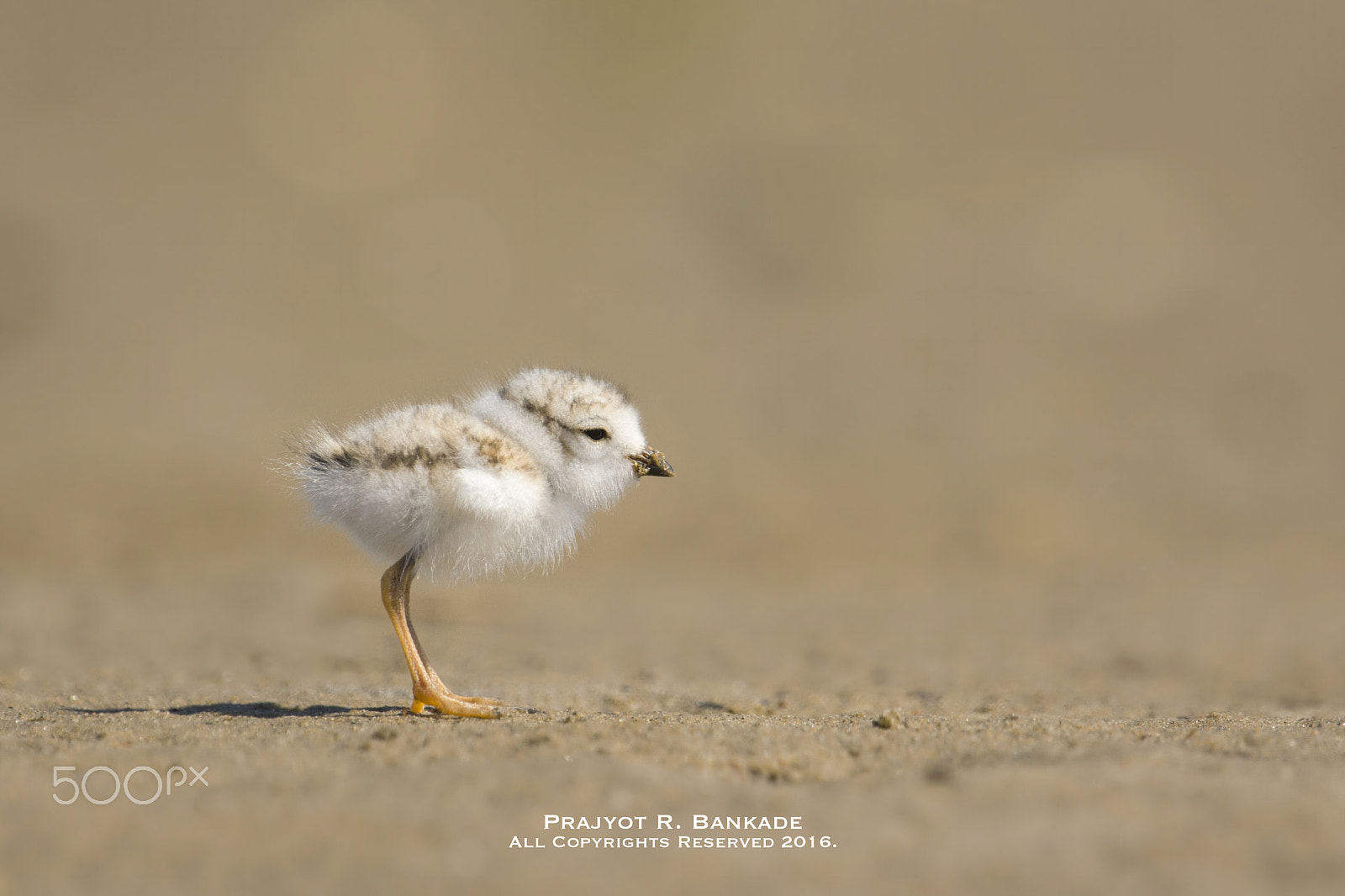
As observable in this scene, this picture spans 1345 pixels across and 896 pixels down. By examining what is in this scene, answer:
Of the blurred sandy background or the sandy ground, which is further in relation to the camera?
the blurred sandy background

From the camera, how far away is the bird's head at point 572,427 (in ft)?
15.3

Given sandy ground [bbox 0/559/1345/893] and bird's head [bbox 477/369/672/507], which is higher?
bird's head [bbox 477/369/672/507]

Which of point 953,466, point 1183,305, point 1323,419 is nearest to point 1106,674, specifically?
point 953,466

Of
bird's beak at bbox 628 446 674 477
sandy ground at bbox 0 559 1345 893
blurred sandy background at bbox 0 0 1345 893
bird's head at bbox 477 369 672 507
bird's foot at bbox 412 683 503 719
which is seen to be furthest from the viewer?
bird's beak at bbox 628 446 674 477

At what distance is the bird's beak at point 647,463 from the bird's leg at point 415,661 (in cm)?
95

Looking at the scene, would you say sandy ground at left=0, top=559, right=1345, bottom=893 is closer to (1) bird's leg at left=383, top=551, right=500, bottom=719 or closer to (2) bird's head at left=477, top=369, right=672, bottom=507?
(1) bird's leg at left=383, top=551, right=500, bottom=719

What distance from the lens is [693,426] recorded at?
1441 cm

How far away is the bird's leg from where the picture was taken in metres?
4.38

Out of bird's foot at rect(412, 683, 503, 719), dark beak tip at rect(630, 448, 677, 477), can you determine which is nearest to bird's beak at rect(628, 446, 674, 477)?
dark beak tip at rect(630, 448, 677, 477)

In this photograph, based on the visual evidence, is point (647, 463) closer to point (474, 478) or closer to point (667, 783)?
point (474, 478)

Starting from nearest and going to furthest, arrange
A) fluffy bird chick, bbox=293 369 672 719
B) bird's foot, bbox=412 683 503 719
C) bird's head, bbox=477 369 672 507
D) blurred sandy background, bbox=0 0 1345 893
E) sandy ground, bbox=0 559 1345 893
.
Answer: sandy ground, bbox=0 559 1345 893
blurred sandy background, bbox=0 0 1345 893
fluffy bird chick, bbox=293 369 672 719
bird's foot, bbox=412 683 503 719
bird's head, bbox=477 369 672 507

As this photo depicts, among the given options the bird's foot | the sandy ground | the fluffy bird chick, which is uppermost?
the fluffy bird chick

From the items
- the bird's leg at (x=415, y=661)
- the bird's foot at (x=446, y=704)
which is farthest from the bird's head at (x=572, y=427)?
the bird's foot at (x=446, y=704)

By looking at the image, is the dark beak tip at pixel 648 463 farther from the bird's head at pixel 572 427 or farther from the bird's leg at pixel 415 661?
the bird's leg at pixel 415 661
